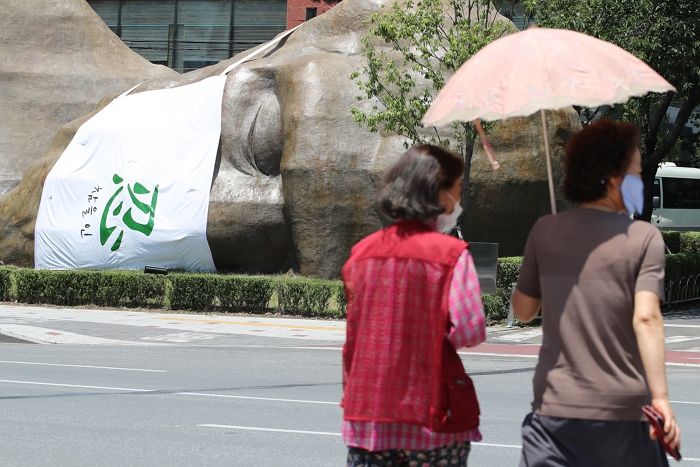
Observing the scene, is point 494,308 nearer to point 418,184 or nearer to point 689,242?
point 418,184

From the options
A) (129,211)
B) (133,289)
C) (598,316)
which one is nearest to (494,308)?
(133,289)

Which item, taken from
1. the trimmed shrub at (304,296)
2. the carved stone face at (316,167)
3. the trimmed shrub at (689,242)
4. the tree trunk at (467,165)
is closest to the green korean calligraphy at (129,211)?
the carved stone face at (316,167)

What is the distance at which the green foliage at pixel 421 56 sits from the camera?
1925cm

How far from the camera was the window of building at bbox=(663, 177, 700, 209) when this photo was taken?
47.5 metres

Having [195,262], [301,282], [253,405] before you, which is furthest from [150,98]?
[253,405]

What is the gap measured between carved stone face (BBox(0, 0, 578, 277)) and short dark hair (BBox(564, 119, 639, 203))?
1735 cm

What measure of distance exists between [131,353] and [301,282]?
548cm

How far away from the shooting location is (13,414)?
9.75 meters

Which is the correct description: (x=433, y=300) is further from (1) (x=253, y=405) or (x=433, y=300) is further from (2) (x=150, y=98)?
(2) (x=150, y=98)

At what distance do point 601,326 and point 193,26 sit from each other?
55.5m

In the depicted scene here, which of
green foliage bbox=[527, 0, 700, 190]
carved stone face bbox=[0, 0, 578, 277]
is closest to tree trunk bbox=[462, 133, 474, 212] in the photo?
carved stone face bbox=[0, 0, 578, 277]

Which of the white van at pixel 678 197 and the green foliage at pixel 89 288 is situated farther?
the white van at pixel 678 197

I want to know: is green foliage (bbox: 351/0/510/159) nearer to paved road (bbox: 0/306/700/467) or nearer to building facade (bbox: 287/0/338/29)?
paved road (bbox: 0/306/700/467)

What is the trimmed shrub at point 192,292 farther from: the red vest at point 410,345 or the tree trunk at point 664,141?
the red vest at point 410,345
